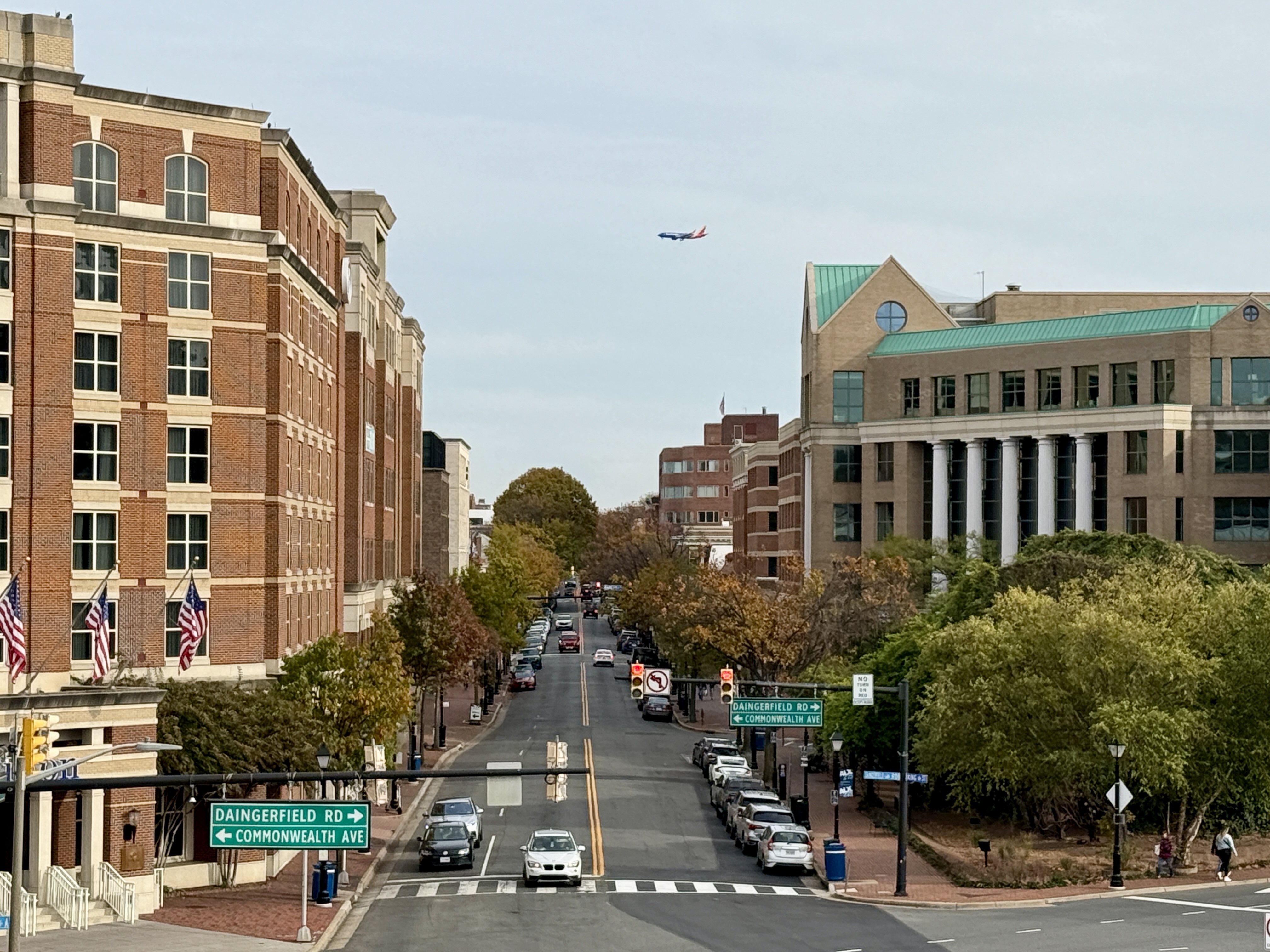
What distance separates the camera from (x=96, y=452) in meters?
49.5

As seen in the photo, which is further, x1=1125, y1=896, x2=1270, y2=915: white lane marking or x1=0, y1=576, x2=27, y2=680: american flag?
x1=1125, y1=896, x2=1270, y2=915: white lane marking

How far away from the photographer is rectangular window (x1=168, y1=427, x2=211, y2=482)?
2035 inches

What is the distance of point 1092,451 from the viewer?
109812 millimetres

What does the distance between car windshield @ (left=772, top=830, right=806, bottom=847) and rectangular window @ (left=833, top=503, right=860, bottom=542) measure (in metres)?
72.4

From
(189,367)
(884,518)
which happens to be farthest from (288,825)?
(884,518)

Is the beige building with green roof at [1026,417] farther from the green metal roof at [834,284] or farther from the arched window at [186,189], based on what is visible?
the arched window at [186,189]

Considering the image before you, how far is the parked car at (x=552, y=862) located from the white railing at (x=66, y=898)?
11.9 meters

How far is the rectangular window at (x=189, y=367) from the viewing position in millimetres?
51500

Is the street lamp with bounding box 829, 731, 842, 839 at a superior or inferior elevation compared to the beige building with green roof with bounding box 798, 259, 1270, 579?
inferior

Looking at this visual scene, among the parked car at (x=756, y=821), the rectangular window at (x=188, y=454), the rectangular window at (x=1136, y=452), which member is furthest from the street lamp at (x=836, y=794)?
the rectangular window at (x=1136, y=452)

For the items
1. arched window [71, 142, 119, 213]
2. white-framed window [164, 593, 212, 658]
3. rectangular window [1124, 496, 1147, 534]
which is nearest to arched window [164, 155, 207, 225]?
arched window [71, 142, 119, 213]

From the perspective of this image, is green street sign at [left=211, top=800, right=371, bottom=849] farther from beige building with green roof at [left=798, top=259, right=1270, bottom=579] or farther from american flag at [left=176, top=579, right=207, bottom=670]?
beige building with green roof at [left=798, top=259, right=1270, bottom=579]

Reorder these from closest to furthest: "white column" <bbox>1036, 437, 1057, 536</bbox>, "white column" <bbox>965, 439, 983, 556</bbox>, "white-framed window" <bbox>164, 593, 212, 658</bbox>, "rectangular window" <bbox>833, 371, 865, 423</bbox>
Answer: "white-framed window" <bbox>164, 593, 212, 658</bbox> < "white column" <bbox>1036, 437, 1057, 536</bbox> < "white column" <bbox>965, 439, 983, 556</bbox> < "rectangular window" <bbox>833, 371, 865, 423</bbox>

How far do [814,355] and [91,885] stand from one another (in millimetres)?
88374
